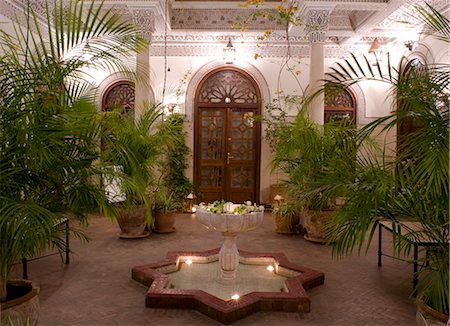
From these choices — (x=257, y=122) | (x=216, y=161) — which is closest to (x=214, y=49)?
(x=257, y=122)

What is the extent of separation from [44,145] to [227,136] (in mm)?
8026

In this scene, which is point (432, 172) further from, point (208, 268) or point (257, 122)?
point (257, 122)

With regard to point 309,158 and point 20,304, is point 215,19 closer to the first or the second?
point 309,158

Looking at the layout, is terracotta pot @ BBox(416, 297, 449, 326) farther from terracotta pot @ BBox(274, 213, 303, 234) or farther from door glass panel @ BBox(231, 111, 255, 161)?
door glass panel @ BBox(231, 111, 255, 161)

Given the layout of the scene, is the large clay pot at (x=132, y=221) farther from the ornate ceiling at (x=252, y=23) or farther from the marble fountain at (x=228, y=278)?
the ornate ceiling at (x=252, y=23)

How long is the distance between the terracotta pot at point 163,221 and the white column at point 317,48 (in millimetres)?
3321

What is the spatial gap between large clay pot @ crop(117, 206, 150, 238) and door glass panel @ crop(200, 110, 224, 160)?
377 centimetres

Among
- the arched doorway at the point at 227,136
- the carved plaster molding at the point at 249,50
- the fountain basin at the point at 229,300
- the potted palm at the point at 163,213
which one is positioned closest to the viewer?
the fountain basin at the point at 229,300

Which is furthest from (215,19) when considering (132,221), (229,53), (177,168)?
(132,221)

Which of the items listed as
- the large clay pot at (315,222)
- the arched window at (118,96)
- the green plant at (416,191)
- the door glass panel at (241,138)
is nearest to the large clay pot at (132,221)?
the large clay pot at (315,222)

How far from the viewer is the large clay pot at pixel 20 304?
9.64ft

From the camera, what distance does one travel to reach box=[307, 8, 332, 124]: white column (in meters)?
7.71

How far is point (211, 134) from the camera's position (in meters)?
10.8

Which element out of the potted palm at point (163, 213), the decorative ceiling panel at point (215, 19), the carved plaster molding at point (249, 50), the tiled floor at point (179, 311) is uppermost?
the decorative ceiling panel at point (215, 19)
